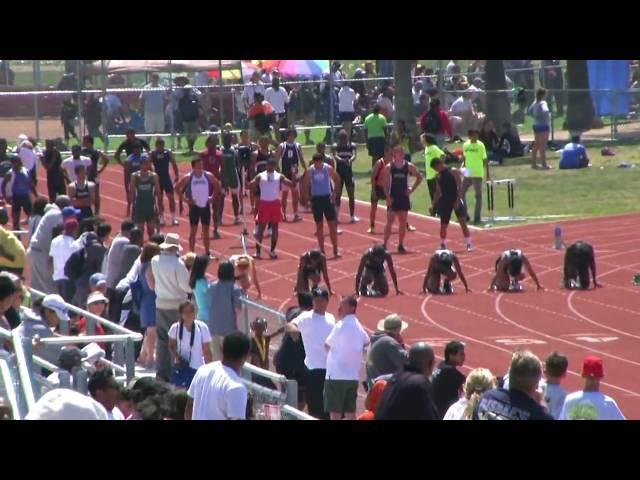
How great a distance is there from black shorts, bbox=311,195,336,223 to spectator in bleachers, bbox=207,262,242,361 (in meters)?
8.76

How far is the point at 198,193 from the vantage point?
23.2 meters

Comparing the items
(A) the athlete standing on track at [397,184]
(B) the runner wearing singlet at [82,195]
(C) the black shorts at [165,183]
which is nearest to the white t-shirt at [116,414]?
(B) the runner wearing singlet at [82,195]

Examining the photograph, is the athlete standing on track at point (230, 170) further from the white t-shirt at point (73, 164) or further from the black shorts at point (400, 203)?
the black shorts at point (400, 203)

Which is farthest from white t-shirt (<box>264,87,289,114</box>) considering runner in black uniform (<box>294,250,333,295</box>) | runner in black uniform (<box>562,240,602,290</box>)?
runner in black uniform (<box>294,250,333,295</box>)

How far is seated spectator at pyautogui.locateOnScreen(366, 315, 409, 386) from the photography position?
1174 centimetres

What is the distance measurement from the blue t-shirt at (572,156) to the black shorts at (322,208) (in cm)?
1223

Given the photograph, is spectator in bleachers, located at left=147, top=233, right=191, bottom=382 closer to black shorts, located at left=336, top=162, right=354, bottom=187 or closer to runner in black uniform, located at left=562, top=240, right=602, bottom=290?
runner in black uniform, located at left=562, top=240, right=602, bottom=290

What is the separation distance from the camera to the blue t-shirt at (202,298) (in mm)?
15023

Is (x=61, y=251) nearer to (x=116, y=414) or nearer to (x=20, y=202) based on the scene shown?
(x=20, y=202)

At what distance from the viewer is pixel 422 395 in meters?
7.93

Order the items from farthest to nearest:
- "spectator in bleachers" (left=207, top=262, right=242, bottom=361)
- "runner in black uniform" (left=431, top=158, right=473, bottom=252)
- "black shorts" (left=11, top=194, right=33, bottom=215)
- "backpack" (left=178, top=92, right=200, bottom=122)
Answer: "backpack" (left=178, top=92, right=200, bottom=122)
"black shorts" (left=11, top=194, right=33, bottom=215)
"runner in black uniform" (left=431, top=158, right=473, bottom=252)
"spectator in bleachers" (left=207, top=262, right=242, bottom=361)

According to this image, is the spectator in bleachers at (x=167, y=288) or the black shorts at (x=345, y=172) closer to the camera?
the spectator in bleachers at (x=167, y=288)
